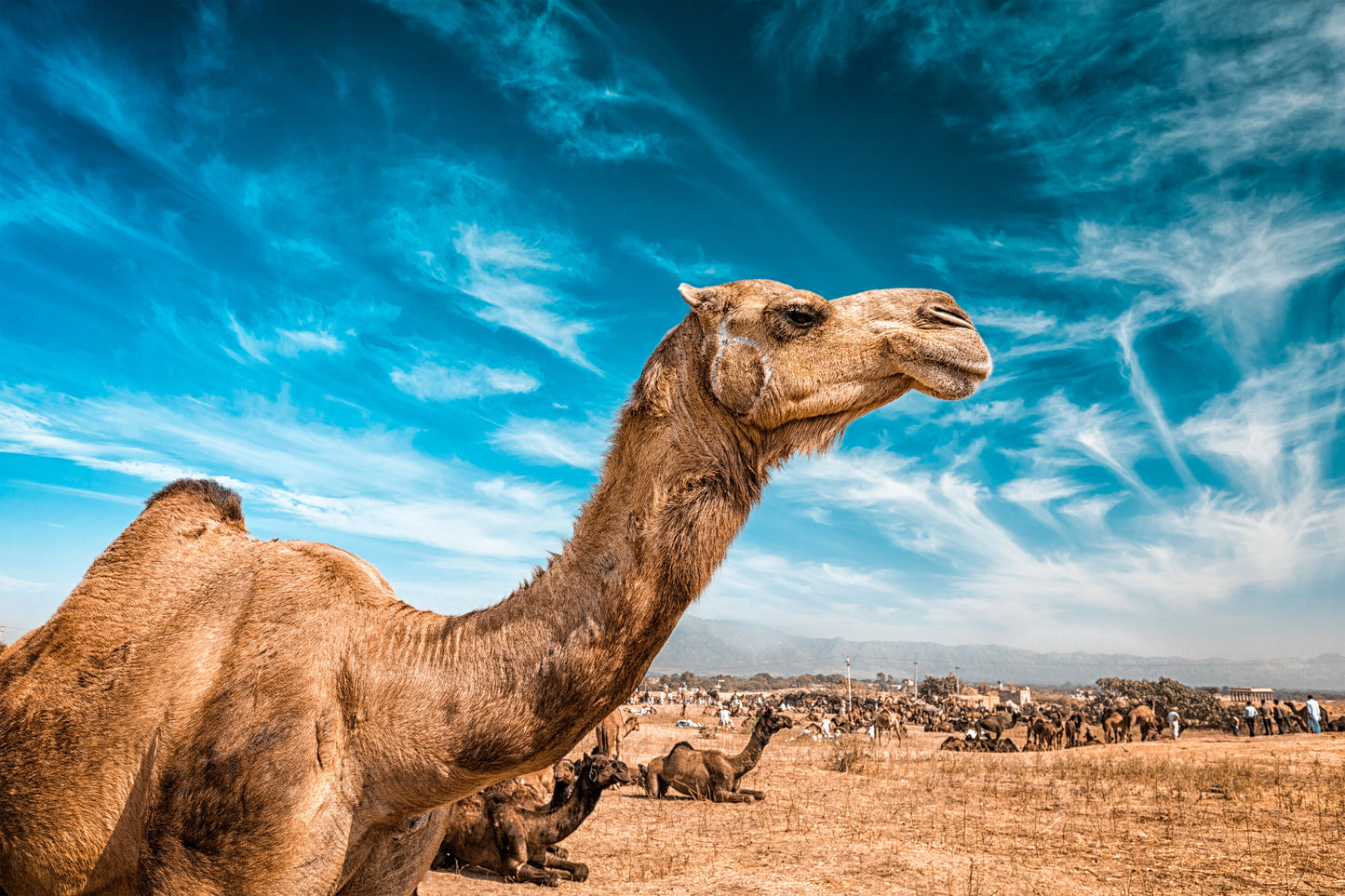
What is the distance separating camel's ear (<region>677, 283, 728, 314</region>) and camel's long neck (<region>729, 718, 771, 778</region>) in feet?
47.9

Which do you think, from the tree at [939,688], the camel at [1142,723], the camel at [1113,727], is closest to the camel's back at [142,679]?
the camel at [1113,727]

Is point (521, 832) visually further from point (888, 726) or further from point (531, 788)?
point (888, 726)

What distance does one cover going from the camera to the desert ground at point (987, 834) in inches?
383

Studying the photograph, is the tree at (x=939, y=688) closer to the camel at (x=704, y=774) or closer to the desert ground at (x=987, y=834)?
the desert ground at (x=987, y=834)

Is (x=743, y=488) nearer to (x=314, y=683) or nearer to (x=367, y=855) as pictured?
(x=314, y=683)

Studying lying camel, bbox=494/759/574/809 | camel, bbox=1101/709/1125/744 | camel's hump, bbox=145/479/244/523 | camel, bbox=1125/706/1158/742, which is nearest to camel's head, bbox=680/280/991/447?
camel's hump, bbox=145/479/244/523

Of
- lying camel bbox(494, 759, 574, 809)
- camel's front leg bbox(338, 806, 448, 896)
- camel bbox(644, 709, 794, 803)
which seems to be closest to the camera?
camel's front leg bbox(338, 806, 448, 896)

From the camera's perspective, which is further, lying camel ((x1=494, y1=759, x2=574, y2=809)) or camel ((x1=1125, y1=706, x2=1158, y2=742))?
camel ((x1=1125, y1=706, x2=1158, y2=742))

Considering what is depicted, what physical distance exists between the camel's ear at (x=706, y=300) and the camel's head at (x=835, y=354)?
0.11ft

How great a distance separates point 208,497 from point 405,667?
1936mm

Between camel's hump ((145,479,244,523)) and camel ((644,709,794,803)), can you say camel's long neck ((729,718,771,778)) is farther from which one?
camel's hump ((145,479,244,523))

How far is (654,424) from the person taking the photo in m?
3.01

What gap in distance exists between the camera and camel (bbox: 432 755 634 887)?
1017 centimetres

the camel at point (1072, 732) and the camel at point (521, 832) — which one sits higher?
the camel at point (1072, 732)
